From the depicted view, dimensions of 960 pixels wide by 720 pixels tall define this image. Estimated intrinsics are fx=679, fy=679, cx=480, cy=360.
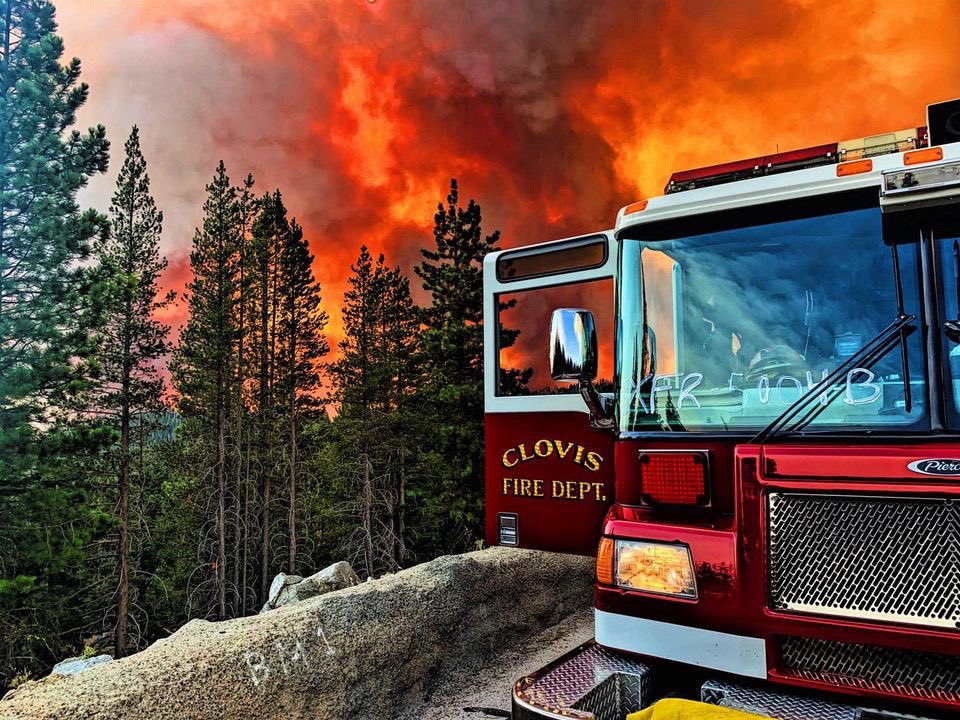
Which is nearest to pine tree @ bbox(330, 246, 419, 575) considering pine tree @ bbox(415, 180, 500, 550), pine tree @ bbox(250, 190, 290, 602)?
pine tree @ bbox(250, 190, 290, 602)

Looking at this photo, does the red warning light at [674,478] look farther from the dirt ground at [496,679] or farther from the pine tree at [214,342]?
the pine tree at [214,342]

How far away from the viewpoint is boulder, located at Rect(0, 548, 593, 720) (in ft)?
11.2

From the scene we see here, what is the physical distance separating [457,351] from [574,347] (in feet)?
86.0

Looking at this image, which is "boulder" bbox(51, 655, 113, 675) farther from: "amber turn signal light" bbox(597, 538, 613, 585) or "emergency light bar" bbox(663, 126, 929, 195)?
"emergency light bar" bbox(663, 126, 929, 195)

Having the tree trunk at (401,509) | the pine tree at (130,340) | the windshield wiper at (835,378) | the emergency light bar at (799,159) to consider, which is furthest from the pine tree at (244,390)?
the windshield wiper at (835,378)

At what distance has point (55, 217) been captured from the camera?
863 inches

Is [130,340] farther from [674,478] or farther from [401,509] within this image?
[674,478]

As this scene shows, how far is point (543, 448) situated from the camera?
14.8ft

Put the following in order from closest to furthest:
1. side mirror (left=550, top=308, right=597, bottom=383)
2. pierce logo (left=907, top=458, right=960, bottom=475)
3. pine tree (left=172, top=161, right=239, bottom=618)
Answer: pierce logo (left=907, top=458, right=960, bottom=475), side mirror (left=550, top=308, right=597, bottom=383), pine tree (left=172, top=161, right=239, bottom=618)

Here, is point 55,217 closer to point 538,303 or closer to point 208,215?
point 208,215

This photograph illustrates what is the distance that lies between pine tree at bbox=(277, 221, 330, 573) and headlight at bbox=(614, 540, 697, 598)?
37.4 m

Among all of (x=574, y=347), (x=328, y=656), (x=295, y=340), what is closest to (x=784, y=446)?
(x=574, y=347)

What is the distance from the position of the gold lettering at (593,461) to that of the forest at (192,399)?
2128 cm

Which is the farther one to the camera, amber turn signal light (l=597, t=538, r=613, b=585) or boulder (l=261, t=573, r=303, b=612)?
boulder (l=261, t=573, r=303, b=612)
